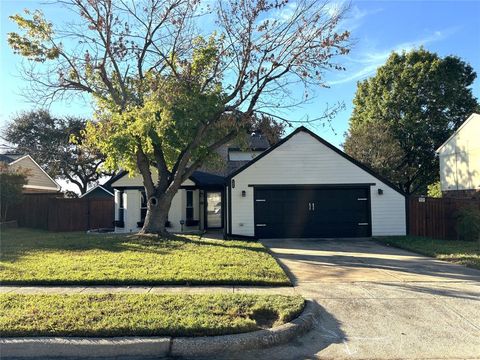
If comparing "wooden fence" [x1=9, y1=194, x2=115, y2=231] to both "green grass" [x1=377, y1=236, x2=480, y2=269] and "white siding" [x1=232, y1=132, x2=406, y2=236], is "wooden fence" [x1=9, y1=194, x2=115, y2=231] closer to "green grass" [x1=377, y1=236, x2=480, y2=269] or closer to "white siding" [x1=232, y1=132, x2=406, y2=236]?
"white siding" [x1=232, y1=132, x2=406, y2=236]

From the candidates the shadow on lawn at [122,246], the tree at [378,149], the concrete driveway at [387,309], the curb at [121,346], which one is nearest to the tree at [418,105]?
the tree at [378,149]

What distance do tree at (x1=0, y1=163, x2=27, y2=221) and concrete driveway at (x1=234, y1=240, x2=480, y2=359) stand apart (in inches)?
624

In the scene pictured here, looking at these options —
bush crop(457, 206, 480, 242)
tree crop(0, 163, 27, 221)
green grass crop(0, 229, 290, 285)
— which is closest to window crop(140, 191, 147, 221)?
tree crop(0, 163, 27, 221)

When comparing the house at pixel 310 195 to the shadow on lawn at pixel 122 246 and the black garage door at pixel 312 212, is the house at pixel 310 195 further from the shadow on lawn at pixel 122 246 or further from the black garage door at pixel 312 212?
the shadow on lawn at pixel 122 246

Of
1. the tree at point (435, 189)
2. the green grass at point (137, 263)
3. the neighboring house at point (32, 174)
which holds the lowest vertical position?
the green grass at point (137, 263)

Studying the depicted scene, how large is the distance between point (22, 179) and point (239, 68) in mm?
14320

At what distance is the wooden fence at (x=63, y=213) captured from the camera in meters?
21.7

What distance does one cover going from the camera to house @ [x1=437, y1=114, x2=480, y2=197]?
23.4m

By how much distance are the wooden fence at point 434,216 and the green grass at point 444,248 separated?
49.4 inches

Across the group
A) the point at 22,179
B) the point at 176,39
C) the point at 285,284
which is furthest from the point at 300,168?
the point at 22,179

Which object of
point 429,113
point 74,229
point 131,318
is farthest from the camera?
point 429,113

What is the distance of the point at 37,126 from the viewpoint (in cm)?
3956

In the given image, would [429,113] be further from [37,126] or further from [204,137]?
[37,126]

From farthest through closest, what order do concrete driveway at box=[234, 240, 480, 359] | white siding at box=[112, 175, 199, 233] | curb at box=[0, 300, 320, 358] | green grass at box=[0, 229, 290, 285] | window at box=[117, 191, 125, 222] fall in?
window at box=[117, 191, 125, 222] → white siding at box=[112, 175, 199, 233] → green grass at box=[0, 229, 290, 285] → concrete driveway at box=[234, 240, 480, 359] → curb at box=[0, 300, 320, 358]
